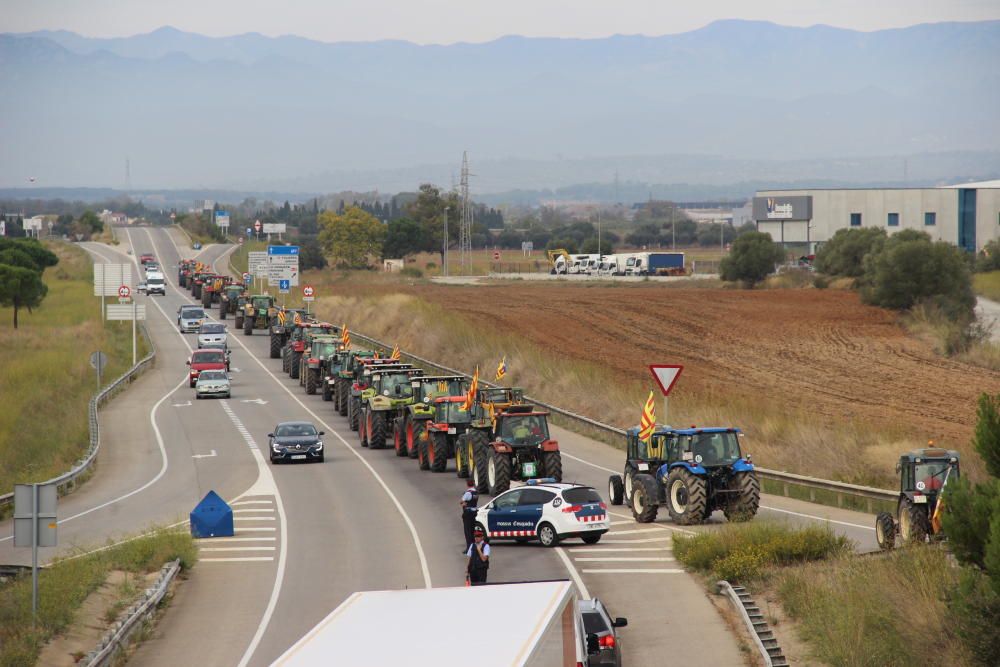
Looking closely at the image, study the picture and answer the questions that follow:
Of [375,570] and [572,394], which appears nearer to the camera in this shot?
[375,570]

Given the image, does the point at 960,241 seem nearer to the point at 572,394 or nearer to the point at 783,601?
the point at 572,394

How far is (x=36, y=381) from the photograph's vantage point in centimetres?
6425

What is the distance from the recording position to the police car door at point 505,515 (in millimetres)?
28000

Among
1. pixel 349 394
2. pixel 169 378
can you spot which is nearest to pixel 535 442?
pixel 349 394

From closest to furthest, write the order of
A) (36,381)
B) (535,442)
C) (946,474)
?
(946,474) → (535,442) → (36,381)

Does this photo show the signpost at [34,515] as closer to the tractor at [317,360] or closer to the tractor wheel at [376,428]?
the tractor wheel at [376,428]

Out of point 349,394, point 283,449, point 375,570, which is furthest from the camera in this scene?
point 349,394

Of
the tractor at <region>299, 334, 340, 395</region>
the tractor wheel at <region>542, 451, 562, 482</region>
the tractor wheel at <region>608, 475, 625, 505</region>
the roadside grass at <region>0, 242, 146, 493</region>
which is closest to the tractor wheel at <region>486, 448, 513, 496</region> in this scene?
the tractor wheel at <region>542, 451, 562, 482</region>

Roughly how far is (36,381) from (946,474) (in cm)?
4991

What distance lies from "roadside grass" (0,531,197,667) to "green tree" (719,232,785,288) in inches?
3738

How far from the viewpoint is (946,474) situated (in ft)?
77.8

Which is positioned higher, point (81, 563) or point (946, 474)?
point (946, 474)

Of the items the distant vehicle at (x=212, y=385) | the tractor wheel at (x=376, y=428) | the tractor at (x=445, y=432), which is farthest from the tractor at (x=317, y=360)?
the tractor at (x=445, y=432)

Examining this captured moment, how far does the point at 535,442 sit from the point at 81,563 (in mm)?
11277
